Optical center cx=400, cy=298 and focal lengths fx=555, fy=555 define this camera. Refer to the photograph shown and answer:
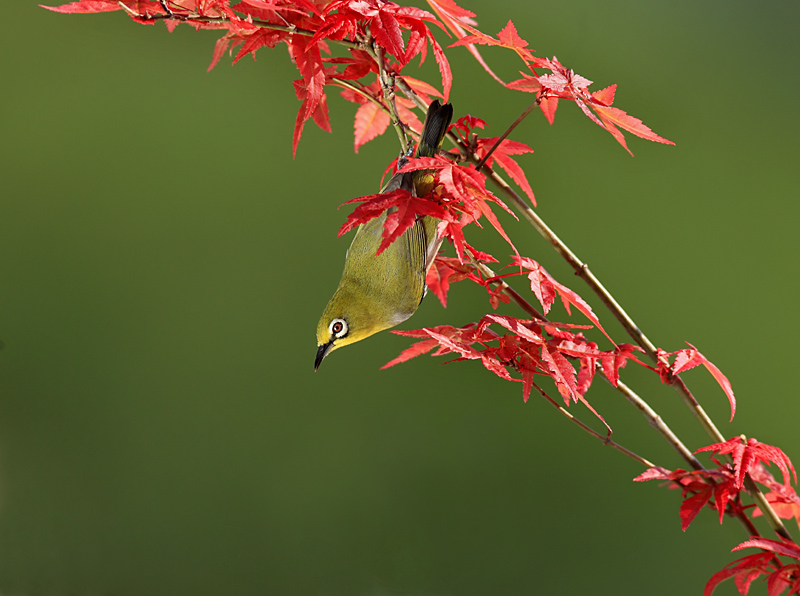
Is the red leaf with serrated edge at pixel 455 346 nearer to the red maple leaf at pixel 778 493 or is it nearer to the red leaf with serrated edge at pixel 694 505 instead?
the red leaf with serrated edge at pixel 694 505

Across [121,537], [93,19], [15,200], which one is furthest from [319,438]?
[93,19]

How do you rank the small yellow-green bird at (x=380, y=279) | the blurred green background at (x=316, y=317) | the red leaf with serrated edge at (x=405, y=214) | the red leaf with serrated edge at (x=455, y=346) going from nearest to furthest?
the red leaf with serrated edge at (x=405, y=214) < the red leaf with serrated edge at (x=455, y=346) < the small yellow-green bird at (x=380, y=279) < the blurred green background at (x=316, y=317)

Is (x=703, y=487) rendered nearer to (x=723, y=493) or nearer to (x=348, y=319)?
(x=723, y=493)

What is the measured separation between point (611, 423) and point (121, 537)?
1.34 meters

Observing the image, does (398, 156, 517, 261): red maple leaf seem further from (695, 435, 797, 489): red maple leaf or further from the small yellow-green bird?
(695, 435, 797, 489): red maple leaf

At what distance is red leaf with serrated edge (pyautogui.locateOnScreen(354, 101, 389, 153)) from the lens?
2.61 ft

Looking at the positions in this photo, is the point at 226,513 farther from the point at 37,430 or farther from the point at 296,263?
the point at 296,263

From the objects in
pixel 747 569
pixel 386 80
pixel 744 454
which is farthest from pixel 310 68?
pixel 747 569

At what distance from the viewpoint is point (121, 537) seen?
4.90 feet

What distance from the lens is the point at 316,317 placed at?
147cm

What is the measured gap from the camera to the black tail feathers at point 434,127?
2.16 ft

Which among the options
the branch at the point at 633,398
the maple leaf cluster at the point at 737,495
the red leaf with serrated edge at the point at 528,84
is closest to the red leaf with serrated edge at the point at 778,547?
the maple leaf cluster at the point at 737,495

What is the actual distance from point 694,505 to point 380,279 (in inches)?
19.9

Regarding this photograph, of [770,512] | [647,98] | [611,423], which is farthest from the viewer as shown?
[611,423]
